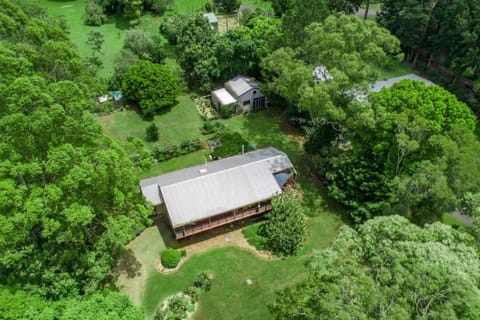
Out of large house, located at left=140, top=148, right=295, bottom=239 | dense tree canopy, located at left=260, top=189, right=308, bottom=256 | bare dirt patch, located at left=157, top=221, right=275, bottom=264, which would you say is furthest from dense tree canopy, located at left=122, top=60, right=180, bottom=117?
dense tree canopy, located at left=260, top=189, right=308, bottom=256

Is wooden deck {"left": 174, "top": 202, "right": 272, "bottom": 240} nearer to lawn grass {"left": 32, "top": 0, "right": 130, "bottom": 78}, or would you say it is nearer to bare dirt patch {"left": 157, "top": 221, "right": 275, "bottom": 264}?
bare dirt patch {"left": 157, "top": 221, "right": 275, "bottom": 264}

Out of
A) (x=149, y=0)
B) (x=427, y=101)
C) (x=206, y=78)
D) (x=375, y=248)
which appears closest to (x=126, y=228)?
(x=375, y=248)

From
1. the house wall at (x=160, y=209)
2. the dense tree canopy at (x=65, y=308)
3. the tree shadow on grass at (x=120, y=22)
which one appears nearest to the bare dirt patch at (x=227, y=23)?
the tree shadow on grass at (x=120, y=22)

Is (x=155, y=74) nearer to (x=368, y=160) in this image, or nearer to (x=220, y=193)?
(x=220, y=193)

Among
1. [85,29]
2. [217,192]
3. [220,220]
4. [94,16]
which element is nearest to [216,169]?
[217,192]

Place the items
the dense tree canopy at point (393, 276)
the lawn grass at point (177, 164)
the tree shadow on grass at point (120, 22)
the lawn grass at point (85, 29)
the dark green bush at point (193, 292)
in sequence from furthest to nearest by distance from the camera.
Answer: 1. the tree shadow on grass at point (120, 22)
2. the lawn grass at point (85, 29)
3. the lawn grass at point (177, 164)
4. the dark green bush at point (193, 292)
5. the dense tree canopy at point (393, 276)

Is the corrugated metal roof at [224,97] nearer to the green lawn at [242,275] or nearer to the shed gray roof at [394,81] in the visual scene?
the green lawn at [242,275]

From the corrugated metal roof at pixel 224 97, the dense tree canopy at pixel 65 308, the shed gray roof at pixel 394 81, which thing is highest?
the shed gray roof at pixel 394 81
